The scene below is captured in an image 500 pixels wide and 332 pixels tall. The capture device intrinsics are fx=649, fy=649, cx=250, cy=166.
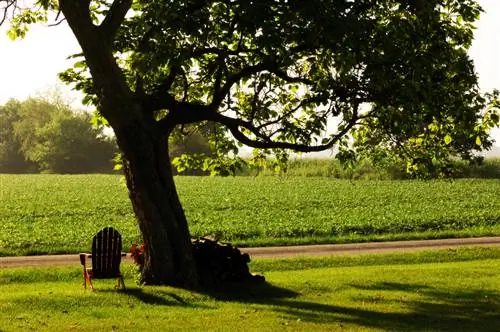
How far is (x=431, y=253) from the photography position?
2147 centimetres

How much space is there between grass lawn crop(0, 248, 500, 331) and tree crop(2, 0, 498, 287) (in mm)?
1820

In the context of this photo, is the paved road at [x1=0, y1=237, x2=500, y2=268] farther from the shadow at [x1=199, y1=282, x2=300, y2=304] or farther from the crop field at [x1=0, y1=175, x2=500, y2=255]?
the shadow at [x1=199, y1=282, x2=300, y2=304]

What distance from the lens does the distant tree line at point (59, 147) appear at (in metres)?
106

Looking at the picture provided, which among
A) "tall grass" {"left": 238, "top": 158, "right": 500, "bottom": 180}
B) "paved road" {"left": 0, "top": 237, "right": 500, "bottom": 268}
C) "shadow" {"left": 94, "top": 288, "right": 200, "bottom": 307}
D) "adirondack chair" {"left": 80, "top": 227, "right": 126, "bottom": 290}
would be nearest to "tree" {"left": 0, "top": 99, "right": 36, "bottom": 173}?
"tall grass" {"left": 238, "top": 158, "right": 500, "bottom": 180}

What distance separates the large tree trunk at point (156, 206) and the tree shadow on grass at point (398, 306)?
3.61 ft

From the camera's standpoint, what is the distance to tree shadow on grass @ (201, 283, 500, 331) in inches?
453

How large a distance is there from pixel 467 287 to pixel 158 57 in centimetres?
912

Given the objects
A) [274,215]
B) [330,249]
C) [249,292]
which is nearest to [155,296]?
[249,292]

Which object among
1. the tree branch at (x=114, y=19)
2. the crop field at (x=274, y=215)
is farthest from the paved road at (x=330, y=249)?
the tree branch at (x=114, y=19)

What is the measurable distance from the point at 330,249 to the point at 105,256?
35.7 feet

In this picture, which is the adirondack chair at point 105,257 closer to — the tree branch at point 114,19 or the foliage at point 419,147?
the tree branch at point 114,19

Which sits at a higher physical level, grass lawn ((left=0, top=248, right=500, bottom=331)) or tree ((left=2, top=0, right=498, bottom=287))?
tree ((left=2, top=0, right=498, bottom=287))

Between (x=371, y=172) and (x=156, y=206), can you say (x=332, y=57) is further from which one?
(x=371, y=172)

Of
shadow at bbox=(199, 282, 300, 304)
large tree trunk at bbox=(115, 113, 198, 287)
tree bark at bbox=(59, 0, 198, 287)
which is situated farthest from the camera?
large tree trunk at bbox=(115, 113, 198, 287)
